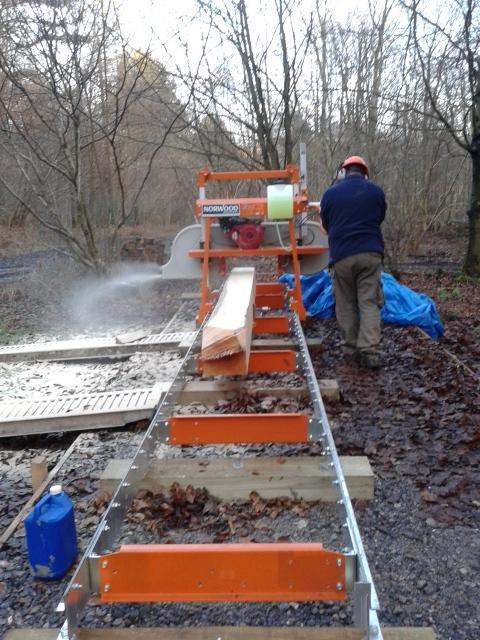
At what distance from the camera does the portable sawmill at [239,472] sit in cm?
232

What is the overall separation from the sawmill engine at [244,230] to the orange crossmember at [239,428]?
387 cm

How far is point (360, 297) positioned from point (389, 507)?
3.14 metres

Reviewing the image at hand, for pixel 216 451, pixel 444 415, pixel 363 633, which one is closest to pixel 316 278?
pixel 444 415

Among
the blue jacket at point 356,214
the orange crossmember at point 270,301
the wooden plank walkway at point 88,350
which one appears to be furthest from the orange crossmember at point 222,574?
the orange crossmember at point 270,301

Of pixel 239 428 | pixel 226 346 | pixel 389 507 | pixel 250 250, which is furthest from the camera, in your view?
pixel 250 250

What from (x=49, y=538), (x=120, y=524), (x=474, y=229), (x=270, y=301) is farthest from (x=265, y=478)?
(x=474, y=229)

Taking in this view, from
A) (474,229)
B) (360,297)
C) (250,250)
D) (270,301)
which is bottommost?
(270,301)

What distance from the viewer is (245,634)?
2.30 metres

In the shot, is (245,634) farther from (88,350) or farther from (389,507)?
(88,350)

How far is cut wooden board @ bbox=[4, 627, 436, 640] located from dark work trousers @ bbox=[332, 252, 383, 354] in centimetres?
415

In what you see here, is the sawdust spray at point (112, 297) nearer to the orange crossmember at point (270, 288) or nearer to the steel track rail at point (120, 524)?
the orange crossmember at point (270, 288)

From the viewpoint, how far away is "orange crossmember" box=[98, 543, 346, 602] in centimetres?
233

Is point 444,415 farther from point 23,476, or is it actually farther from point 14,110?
Result: point 14,110

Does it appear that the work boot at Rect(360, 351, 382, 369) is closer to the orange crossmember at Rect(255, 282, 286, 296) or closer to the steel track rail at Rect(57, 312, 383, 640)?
the steel track rail at Rect(57, 312, 383, 640)
